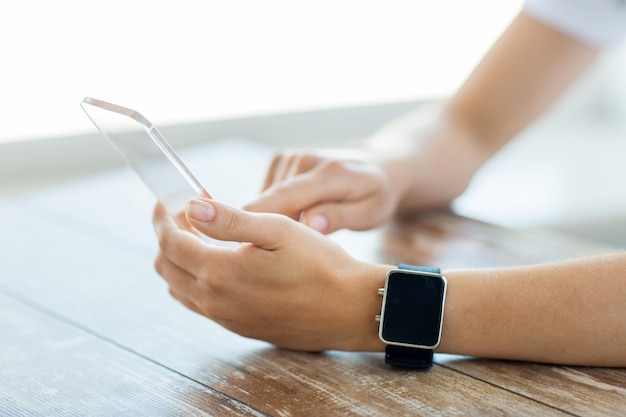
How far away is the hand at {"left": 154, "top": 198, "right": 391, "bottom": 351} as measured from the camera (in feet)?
2.93

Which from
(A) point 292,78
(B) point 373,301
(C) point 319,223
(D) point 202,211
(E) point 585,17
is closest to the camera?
(D) point 202,211

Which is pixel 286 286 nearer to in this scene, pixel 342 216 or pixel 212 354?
pixel 212 354

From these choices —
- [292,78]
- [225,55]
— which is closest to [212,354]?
[225,55]

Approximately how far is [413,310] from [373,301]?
5 centimetres

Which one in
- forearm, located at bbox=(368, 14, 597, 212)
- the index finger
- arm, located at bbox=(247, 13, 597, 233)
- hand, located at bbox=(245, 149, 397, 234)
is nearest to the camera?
the index finger

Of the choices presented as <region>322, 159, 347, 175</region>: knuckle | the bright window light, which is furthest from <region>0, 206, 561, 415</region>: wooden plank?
the bright window light

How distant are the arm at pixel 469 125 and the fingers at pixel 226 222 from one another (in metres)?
0.40

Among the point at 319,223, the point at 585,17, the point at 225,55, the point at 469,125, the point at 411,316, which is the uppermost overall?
the point at 225,55

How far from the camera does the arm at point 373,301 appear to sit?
90cm

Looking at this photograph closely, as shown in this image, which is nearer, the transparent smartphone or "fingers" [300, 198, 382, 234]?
the transparent smartphone

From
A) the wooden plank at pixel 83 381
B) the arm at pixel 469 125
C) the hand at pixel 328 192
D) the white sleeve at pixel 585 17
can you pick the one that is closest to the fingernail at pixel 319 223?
the hand at pixel 328 192

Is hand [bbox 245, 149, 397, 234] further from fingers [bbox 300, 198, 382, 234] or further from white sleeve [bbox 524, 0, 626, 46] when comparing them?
white sleeve [bbox 524, 0, 626, 46]

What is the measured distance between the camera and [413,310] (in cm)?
91

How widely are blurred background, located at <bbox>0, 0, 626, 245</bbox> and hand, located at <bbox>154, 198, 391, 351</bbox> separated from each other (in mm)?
791
